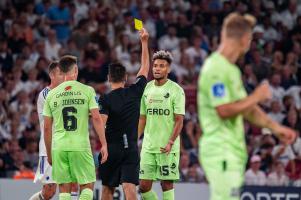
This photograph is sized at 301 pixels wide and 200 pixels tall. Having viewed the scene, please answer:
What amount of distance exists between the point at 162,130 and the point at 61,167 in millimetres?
1711

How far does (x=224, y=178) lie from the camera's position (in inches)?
356

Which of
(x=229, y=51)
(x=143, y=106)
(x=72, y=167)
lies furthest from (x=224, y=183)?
(x=143, y=106)

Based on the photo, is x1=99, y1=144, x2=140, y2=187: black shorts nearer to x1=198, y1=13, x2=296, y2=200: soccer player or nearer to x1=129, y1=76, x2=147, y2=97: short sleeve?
x1=129, y1=76, x2=147, y2=97: short sleeve

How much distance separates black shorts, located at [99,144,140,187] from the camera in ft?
45.0

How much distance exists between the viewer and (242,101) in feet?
29.4

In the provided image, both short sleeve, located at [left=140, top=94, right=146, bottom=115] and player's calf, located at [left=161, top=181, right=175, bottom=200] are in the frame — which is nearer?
player's calf, located at [left=161, top=181, right=175, bottom=200]

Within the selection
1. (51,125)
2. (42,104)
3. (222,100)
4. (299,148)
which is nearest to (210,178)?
(222,100)

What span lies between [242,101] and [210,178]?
79 cm

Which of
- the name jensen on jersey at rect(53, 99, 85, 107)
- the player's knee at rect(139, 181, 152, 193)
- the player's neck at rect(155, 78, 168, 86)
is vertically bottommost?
the player's knee at rect(139, 181, 152, 193)

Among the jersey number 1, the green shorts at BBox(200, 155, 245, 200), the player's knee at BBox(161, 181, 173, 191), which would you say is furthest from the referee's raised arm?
the green shorts at BBox(200, 155, 245, 200)

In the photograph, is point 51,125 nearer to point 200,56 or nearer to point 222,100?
point 222,100

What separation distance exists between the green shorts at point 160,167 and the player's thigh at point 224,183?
4960 mm

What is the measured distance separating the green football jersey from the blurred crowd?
15.0 ft

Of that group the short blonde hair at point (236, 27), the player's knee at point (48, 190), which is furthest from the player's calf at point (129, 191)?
the short blonde hair at point (236, 27)
